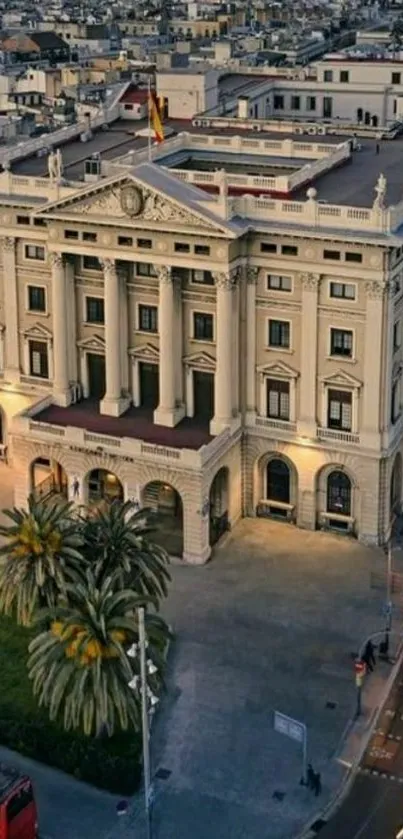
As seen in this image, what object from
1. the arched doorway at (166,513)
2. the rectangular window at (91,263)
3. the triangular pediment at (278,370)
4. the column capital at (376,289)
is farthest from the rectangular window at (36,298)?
the column capital at (376,289)

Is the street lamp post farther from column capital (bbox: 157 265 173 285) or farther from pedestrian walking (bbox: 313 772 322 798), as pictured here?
column capital (bbox: 157 265 173 285)

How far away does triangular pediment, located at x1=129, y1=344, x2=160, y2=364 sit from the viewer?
3904 inches

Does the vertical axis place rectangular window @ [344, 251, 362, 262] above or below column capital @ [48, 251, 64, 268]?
above

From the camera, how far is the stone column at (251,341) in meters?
95.1

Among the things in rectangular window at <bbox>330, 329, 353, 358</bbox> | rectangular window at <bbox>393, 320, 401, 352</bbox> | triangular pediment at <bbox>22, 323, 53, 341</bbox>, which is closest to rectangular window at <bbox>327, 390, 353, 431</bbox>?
rectangular window at <bbox>330, 329, 353, 358</bbox>

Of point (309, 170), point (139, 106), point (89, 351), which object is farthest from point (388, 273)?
point (139, 106)

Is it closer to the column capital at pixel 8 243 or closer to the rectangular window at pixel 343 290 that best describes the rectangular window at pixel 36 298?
the column capital at pixel 8 243

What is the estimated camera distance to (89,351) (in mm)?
102500

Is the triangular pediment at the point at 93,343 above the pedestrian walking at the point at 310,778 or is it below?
above

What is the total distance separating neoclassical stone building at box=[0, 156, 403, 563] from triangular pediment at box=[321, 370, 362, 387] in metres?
0.11

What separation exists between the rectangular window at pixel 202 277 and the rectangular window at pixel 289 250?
18.1ft

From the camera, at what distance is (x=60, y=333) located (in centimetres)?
10138

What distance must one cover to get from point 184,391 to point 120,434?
6005 millimetres

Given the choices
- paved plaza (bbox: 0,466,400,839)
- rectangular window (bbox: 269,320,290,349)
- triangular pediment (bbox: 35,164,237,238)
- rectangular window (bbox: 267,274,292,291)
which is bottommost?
paved plaza (bbox: 0,466,400,839)
